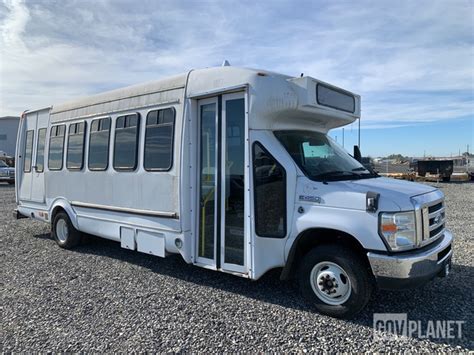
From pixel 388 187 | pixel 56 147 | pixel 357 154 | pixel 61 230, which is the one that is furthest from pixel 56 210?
pixel 388 187

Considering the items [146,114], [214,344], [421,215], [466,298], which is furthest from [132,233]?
[466,298]

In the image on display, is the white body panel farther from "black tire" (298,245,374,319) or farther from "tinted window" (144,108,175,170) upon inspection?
"black tire" (298,245,374,319)

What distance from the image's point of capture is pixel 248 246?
4582 mm

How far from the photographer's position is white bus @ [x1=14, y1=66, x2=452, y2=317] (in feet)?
12.8

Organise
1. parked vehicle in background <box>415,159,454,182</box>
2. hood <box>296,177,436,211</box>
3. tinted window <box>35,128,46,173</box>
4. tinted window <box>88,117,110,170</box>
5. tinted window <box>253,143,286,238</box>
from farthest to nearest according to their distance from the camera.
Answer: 1. parked vehicle in background <box>415,159,454,182</box>
2. tinted window <box>35,128,46,173</box>
3. tinted window <box>88,117,110,170</box>
4. tinted window <box>253,143,286,238</box>
5. hood <box>296,177,436,211</box>

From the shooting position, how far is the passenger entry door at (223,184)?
185 inches

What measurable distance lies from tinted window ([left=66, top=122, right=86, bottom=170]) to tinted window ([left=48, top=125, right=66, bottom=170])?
0.28 m

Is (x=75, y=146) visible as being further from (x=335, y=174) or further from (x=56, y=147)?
(x=335, y=174)

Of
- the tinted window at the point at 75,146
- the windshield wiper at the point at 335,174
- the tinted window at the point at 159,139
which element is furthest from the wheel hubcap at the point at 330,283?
the tinted window at the point at 75,146

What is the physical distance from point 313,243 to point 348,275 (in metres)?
0.62

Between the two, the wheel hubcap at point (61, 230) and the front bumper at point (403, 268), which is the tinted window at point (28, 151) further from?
the front bumper at point (403, 268)

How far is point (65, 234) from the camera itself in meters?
7.50

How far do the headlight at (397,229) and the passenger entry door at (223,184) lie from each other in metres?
1.62
